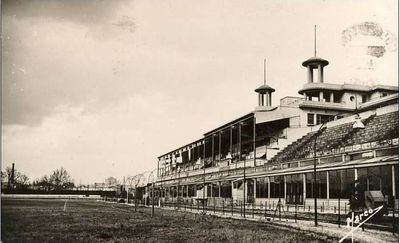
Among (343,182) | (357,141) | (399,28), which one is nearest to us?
(399,28)

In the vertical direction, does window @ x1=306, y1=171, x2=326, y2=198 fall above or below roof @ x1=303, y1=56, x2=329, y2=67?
below

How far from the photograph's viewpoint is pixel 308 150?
46.8 meters

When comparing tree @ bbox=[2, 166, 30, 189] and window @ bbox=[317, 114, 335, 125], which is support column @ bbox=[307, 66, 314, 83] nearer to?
window @ bbox=[317, 114, 335, 125]

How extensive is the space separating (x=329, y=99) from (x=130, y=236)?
5459cm

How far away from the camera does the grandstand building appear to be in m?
33.5

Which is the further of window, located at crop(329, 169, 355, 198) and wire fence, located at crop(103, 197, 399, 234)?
window, located at crop(329, 169, 355, 198)

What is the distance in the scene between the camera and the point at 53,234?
20.9m

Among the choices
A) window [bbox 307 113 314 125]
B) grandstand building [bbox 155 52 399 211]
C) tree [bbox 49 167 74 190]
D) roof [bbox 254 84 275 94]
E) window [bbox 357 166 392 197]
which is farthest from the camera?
tree [bbox 49 167 74 190]

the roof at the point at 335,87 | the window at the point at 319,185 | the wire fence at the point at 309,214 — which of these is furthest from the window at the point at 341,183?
the roof at the point at 335,87

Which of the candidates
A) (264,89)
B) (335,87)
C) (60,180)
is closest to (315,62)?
(335,87)

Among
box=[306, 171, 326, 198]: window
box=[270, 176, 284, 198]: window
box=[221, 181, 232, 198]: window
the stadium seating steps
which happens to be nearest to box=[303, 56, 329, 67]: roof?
the stadium seating steps

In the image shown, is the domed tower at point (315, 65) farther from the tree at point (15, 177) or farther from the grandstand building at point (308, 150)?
the tree at point (15, 177)

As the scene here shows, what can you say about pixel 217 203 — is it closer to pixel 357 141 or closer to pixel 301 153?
pixel 301 153

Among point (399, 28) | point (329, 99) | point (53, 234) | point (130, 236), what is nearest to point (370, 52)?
point (399, 28)
